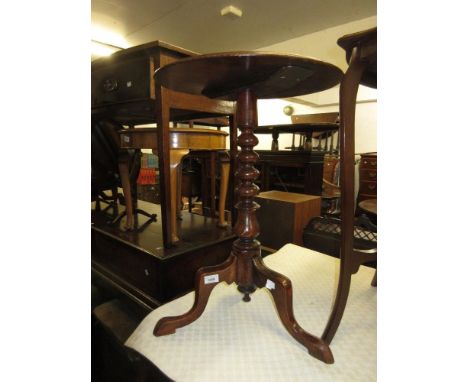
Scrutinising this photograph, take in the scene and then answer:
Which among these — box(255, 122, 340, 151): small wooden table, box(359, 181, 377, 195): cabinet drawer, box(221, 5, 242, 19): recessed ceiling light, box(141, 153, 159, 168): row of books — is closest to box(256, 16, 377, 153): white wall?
box(221, 5, 242, 19): recessed ceiling light

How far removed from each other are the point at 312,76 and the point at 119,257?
1.21m

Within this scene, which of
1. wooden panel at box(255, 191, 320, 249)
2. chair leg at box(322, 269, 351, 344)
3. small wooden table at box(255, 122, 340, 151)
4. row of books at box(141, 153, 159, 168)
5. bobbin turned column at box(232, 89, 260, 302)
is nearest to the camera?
chair leg at box(322, 269, 351, 344)

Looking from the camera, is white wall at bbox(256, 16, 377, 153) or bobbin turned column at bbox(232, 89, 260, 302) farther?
white wall at bbox(256, 16, 377, 153)

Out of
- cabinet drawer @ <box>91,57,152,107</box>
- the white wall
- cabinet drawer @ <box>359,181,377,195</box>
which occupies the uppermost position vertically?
the white wall

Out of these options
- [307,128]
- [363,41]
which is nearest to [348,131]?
[363,41]

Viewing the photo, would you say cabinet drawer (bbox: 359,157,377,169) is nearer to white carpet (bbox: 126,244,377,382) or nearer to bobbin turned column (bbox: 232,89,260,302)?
white carpet (bbox: 126,244,377,382)

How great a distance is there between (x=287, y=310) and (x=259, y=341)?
0.13m

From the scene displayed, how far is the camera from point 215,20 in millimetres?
3742

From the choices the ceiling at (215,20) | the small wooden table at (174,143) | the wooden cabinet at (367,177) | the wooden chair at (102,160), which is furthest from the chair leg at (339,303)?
the ceiling at (215,20)

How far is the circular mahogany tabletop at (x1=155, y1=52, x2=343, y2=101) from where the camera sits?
70 centimetres
